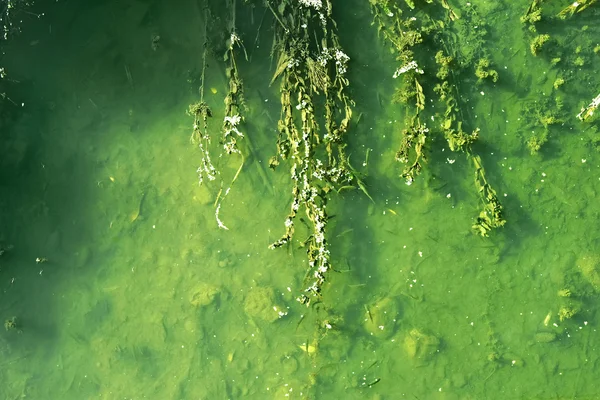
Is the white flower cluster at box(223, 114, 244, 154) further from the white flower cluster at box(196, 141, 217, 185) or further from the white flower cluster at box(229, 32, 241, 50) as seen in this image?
the white flower cluster at box(229, 32, 241, 50)

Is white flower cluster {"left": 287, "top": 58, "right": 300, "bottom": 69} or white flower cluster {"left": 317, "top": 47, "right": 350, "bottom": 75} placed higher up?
white flower cluster {"left": 317, "top": 47, "right": 350, "bottom": 75}

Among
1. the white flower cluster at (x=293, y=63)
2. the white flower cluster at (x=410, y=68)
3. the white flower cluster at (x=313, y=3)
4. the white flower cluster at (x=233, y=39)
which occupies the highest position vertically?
the white flower cluster at (x=313, y=3)

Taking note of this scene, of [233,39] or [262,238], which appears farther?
[262,238]

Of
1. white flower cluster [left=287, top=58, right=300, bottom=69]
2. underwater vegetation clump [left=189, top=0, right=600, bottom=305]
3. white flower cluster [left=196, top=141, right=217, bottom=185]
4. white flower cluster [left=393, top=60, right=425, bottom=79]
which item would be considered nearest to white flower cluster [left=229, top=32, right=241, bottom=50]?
underwater vegetation clump [left=189, top=0, right=600, bottom=305]

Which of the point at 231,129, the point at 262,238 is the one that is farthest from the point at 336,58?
the point at 262,238

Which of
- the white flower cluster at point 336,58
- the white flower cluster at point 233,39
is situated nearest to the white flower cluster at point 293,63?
the white flower cluster at point 336,58

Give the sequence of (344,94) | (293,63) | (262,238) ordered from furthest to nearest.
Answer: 1. (262,238)
2. (344,94)
3. (293,63)

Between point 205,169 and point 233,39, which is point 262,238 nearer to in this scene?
point 205,169

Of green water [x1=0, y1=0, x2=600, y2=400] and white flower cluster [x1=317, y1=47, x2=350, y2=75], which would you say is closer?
white flower cluster [x1=317, y1=47, x2=350, y2=75]

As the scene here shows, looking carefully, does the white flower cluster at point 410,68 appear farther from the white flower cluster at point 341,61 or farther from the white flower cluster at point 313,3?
the white flower cluster at point 313,3
